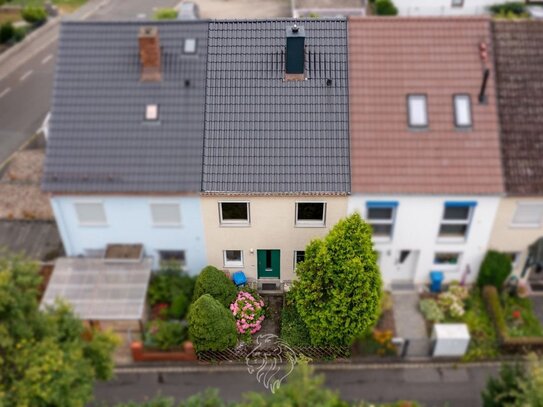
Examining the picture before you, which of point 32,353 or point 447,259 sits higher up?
point 32,353

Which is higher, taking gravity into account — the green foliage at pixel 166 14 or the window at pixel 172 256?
the green foliage at pixel 166 14

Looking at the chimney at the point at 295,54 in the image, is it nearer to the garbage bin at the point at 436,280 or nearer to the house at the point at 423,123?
the house at the point at 423,123

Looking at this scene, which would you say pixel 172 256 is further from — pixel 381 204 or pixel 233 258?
pixel 381 204

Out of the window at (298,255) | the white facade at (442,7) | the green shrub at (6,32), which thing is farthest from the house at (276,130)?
the green shrub at (6,32)

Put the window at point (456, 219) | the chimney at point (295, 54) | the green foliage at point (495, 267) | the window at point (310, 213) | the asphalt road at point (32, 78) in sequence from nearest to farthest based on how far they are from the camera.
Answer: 1. the chimney at point (295, 54)
2. the window at point (310, 213)
3. the window at point (456, 219)
4. the green foliage at point (495, 267)
5. the asphalt road at point (32, 78)

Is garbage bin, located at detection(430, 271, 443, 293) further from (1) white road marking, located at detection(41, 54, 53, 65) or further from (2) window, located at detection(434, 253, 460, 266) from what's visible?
(1) white road marking, located at detection(41, 54, 53, 65)

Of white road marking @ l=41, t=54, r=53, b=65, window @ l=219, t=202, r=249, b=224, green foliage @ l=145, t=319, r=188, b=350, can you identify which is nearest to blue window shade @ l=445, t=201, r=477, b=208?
window @ l=219, t=202, r=249, b=224

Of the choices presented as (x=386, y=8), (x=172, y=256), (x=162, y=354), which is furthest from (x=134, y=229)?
(x=386, y=8)
